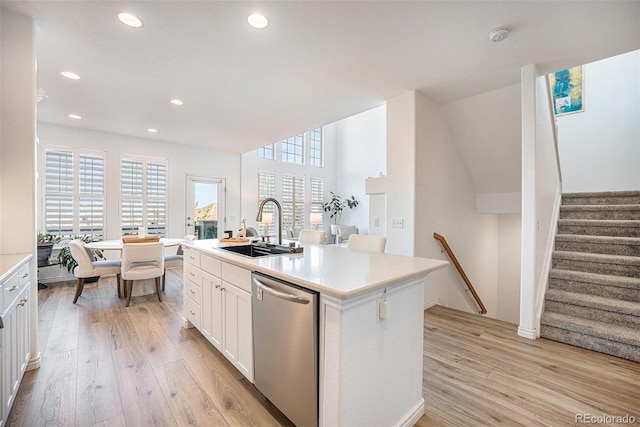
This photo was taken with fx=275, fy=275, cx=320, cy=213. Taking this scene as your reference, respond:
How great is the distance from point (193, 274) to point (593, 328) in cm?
371

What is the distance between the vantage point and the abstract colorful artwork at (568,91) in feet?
14.6

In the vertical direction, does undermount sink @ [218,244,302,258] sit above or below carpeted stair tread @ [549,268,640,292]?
above

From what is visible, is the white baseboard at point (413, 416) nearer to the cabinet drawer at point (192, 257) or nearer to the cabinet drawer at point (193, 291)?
the cabinet drawer at point (193, 291)

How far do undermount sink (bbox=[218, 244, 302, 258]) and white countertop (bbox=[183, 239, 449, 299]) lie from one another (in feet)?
0.50

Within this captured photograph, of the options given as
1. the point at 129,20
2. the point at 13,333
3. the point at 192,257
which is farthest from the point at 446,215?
the point at 13,333

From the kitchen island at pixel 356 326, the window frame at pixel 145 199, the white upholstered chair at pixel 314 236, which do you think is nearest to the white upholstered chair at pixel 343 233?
the window frame at pixel 145 199

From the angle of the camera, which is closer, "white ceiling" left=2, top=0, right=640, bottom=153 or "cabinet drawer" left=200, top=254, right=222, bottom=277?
"white ceiling" left=2, top=0, right=640, bottom=153

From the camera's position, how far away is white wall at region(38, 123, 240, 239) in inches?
197

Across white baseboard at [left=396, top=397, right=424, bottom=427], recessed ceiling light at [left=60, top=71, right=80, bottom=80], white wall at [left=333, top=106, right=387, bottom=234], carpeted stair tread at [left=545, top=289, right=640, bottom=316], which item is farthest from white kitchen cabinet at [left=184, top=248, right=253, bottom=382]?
white wall at [left=333, top=106, right=387, bottom=234]

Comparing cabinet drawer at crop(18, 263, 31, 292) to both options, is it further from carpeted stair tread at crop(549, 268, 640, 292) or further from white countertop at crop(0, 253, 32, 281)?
carpeted stair tread at crop(549, 268, 640, 292)

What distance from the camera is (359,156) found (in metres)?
9.11

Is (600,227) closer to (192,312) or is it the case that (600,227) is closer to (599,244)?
(599,244)

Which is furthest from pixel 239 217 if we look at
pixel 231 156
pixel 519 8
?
pixel 519 8

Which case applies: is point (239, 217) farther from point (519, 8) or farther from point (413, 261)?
point (519, 8)
